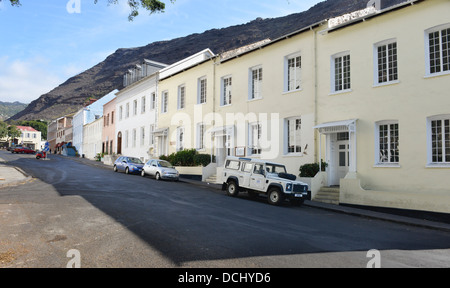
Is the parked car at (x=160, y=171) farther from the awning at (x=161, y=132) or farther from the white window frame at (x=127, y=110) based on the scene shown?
the white window frame at (x=127, y=110)

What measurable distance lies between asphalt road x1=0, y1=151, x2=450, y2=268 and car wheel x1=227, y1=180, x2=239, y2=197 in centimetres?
288

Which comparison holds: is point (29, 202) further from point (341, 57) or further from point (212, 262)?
point (341, 57)

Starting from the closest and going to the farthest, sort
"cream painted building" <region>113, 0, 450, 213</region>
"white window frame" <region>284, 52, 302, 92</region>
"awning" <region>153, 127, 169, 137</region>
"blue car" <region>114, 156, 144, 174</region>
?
"cream painted building" <region>113, 0, 450, 213</region> < "white window frame" <region>284, 52, 302, 92</region> < "blue car" <region>114, 156, 144, 174</region> < "awning" <region>153, 127, 169, 137</region>

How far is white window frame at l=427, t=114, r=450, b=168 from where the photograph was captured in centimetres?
1219

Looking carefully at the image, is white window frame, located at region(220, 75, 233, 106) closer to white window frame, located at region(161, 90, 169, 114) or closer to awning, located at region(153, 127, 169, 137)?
awning, located at region(153, 127, 169, 137)

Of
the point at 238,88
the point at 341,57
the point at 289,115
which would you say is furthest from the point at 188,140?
the point at 341,57

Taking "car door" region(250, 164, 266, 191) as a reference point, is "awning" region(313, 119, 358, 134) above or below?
above

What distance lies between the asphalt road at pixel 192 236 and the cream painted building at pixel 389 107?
2.86m

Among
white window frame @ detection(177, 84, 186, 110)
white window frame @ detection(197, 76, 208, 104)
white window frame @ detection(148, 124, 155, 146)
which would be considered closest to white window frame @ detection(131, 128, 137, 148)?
white window frame @ detection(148, 124, 155, 146)

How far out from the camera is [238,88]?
832 inches

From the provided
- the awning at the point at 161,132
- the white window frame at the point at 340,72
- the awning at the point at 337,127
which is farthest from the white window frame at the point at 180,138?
the white window frame at the point at 340,72

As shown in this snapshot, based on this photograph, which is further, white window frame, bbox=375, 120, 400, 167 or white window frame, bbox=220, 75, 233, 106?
white window frame, bbox=220, 75, 233, 106

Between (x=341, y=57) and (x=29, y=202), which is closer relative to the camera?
(x=29, y=202)
